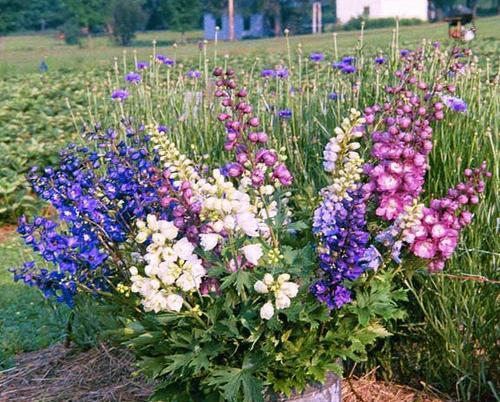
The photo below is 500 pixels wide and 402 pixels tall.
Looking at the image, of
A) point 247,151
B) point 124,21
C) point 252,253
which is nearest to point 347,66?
point 247,151

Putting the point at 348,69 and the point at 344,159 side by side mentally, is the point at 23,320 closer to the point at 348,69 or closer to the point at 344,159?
the point at 348,69

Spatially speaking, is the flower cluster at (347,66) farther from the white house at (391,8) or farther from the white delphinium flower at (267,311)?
the white house at (391,8)

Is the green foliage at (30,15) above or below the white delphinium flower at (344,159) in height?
above

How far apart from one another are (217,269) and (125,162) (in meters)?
0.83

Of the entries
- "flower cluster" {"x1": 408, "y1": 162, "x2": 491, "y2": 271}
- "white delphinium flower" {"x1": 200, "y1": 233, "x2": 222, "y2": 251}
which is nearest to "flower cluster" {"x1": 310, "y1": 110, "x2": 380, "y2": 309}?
"flower cluster" {"x1": 408, "y1": 162, "x2": 491, "y2": 271}

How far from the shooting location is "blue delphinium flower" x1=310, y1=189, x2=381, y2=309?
2.55m

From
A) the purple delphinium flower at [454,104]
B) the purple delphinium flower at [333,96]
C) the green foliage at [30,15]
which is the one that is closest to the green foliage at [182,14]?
the green foliage at [30,15]

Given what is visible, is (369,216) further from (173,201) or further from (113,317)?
(113,317)

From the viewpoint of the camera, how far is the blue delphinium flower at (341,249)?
8.36ft

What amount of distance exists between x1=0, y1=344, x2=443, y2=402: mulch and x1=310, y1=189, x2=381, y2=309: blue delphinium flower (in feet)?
2.99

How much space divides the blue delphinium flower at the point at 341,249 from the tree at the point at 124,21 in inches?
2496

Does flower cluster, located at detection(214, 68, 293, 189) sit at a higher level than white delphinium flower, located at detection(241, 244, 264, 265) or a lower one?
higher

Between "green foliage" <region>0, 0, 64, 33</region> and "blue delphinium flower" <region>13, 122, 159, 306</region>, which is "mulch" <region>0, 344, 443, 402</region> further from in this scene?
"green foliage" <region>0, 0, 64, 33</region>

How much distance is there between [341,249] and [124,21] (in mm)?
64316
